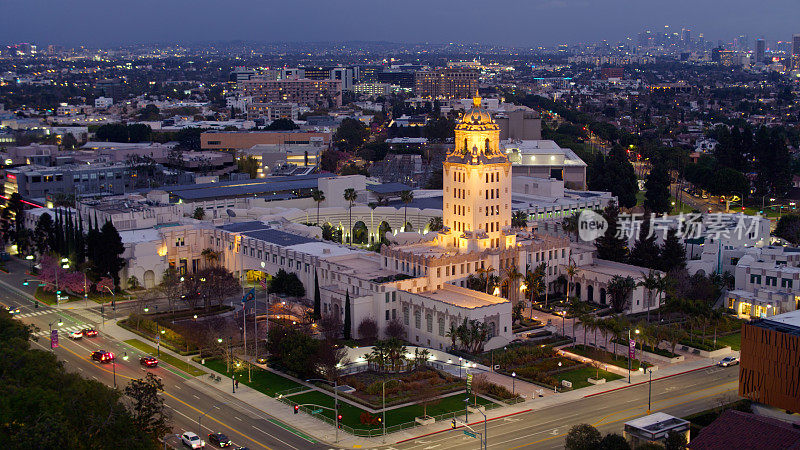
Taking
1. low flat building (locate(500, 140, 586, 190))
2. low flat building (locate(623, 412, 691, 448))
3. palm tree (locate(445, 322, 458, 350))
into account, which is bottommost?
palm tree (locate(445, 322, 458, 350))

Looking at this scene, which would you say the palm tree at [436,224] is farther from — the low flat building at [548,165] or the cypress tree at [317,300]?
the low flat building at [548,165]

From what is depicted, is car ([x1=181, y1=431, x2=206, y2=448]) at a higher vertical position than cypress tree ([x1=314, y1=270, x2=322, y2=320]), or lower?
lower

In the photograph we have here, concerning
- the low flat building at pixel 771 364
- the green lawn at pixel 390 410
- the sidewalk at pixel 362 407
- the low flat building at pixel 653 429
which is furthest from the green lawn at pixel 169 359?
the low flat building at pixel 771 364

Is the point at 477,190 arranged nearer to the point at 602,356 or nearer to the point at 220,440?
the point at 602,356

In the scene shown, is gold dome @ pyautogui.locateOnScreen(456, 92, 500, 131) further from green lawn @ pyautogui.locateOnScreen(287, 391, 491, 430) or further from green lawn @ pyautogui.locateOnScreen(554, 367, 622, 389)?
green lawn @ pyautogui.locateOnScreen(287, 391, 491, 430)

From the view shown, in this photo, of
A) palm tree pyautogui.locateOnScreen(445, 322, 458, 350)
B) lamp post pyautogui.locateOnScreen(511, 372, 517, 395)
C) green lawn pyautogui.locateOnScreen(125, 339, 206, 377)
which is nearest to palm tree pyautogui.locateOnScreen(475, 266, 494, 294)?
palm tree pyautogui.locateOnScreen(445, 322, 458, 350)

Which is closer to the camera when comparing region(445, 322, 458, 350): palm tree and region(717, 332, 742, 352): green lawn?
region(445, 322, 458, 350): palm tree

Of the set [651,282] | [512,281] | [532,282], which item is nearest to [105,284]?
[512,281]
